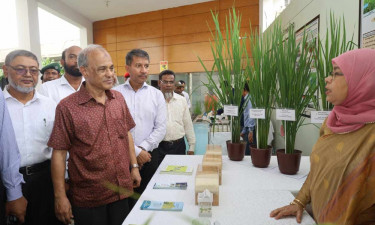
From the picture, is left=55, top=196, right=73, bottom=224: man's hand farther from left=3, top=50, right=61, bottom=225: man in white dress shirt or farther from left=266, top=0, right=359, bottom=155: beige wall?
left=266, top=0, right=359, bottom=155: beige wall

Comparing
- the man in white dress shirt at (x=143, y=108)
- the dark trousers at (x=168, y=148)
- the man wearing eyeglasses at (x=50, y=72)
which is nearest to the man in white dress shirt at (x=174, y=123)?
the dark trousers at (x=168, y=148)

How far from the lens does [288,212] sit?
102 centimetres

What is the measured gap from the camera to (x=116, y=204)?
1.50 m

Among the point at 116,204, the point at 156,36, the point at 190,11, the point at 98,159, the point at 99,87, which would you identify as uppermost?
the point at 190,11

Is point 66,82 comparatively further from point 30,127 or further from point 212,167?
point 212,167

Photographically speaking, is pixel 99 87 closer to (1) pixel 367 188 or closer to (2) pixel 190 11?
(1) pixel 367 188

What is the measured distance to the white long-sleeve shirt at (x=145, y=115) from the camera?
2173 millimetres

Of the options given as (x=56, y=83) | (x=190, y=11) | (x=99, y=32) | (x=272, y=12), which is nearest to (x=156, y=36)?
(x=190, y=11)

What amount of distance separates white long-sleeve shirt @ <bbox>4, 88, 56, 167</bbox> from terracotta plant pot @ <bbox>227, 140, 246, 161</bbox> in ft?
4.32

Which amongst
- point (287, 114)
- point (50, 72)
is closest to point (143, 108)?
point (287, 114)

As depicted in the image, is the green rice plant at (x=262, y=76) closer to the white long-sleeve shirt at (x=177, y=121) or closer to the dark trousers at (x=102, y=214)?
the dark trousers at (x=102, y=214)

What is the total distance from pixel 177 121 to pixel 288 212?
75.6 inches

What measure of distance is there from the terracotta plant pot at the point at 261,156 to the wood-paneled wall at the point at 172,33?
463cm

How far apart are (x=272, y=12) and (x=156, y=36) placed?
10.1 feet
